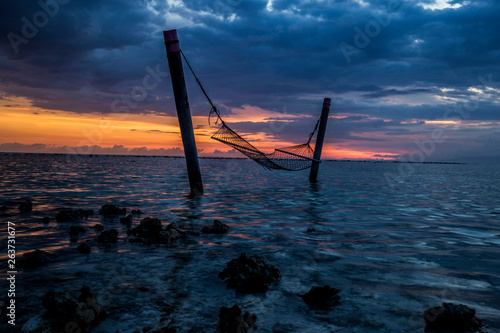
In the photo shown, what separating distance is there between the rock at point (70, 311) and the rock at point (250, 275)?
1545mm

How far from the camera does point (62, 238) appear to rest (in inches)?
255

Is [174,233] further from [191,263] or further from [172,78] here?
[172,78]

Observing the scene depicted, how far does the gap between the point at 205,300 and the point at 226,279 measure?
0.66m

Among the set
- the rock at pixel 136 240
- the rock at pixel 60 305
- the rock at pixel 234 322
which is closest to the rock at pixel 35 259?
the rock at pixel 136 240

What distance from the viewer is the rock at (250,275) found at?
4.00 meters

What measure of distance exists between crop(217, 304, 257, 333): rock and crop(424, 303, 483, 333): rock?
1.75 meters

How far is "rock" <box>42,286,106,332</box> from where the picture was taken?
9.94 ft

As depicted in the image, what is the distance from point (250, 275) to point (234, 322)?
43.2 inches

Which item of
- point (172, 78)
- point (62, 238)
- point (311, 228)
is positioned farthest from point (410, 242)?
point (172, 78)

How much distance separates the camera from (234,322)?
9.70 feet

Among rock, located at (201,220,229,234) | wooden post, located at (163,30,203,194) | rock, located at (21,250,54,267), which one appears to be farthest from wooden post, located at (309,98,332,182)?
rock, located at (21,250,54,267)

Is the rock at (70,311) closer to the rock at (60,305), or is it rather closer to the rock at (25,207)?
the rock at (60,305)

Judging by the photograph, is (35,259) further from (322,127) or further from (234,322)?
(322,127)

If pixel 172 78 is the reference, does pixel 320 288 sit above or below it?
below
